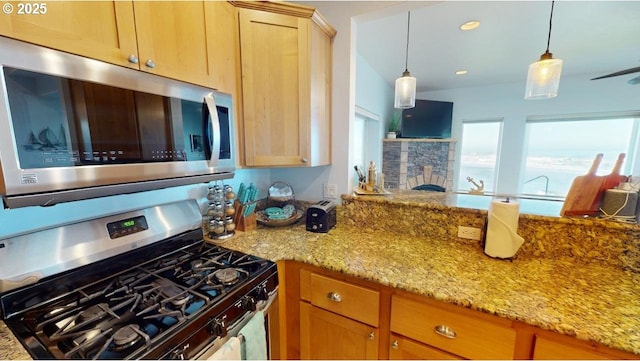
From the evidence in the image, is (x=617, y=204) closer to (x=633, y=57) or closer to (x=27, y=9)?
(x=27, y=9)

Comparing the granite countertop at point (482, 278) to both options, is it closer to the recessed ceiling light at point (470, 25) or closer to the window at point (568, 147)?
the recessed ceiling light at point (470, 25)

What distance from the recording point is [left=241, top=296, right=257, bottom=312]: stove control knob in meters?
0.98

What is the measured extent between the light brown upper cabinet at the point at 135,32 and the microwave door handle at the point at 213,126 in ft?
0.29

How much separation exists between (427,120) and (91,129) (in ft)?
15.9

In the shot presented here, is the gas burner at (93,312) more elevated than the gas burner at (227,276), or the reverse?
Result: the gas burner at (227,276)

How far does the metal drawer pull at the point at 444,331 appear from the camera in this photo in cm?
93

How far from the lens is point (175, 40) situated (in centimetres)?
101

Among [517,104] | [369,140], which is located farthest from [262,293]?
[517,104]

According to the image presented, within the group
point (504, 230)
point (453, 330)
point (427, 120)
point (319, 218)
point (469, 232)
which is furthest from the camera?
point (427, 120)

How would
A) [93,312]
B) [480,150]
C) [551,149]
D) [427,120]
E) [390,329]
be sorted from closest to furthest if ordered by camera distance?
1. [93,312]
2. [390,329]
3. [551,149]
4. [427,120]
5. [480,150]

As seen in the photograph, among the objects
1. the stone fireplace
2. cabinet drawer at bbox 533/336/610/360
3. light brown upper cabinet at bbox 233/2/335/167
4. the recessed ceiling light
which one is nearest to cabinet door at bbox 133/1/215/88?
light brown upper cabinet at bbox 233/2/335/167

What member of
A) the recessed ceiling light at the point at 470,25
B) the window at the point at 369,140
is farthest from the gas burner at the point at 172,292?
the window at the point at 369,140

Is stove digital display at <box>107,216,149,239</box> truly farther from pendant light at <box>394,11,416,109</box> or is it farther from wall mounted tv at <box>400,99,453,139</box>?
wall mounted tv at <box>400,99,453,139</box>

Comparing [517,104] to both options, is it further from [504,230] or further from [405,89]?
[504,230]
